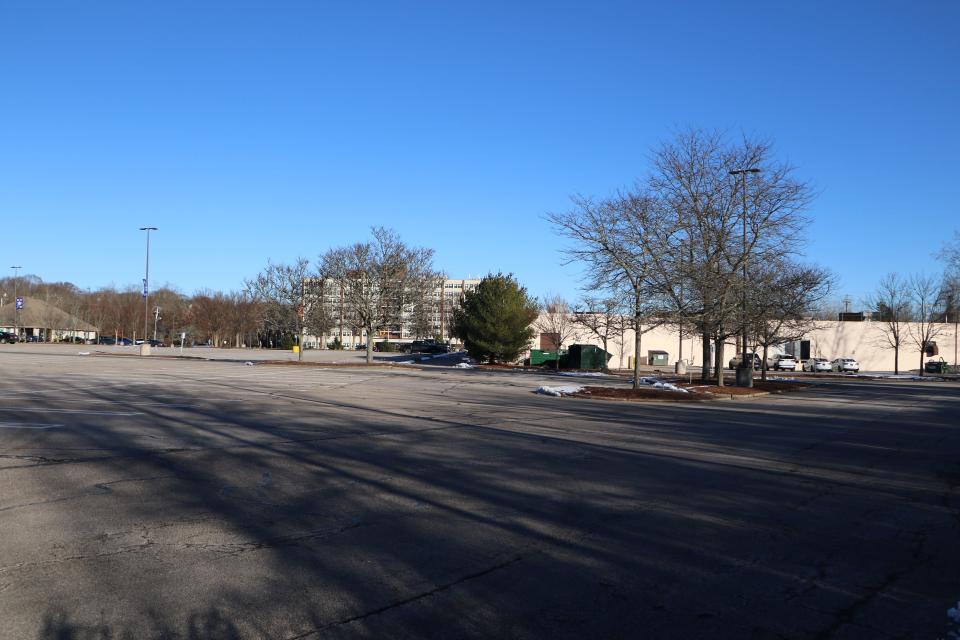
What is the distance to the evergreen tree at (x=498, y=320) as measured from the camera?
55.3 metres

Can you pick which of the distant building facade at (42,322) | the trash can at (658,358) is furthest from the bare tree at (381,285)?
the distant building facade at (42,322)

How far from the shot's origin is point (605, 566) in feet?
21.2

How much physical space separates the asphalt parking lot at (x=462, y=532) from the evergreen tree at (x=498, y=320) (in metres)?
38.9

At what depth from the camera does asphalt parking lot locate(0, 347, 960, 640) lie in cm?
523

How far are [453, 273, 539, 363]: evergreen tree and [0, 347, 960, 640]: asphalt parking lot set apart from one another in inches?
1530

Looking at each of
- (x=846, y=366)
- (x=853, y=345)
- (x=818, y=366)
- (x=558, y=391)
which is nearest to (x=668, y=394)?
(x=558, y=391)

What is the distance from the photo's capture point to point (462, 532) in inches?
294

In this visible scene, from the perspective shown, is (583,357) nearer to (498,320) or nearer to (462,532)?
(498,320)

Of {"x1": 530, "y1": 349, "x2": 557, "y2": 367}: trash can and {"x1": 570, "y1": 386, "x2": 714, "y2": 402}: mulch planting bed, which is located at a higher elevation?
{"x1": 530, "y1": 349, "x2": 557, "y2": 367}: trash can

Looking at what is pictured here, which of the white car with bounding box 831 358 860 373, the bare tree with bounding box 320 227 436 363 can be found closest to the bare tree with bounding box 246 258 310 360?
the bare tree with bounding box 320 227 436 363

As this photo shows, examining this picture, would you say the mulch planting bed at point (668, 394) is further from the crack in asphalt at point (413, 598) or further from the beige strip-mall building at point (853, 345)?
the beige strip-mall building at point (853, 345)

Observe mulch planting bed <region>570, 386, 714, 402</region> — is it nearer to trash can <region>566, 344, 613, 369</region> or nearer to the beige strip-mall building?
trash can <region>566, 344, 613, 369</region>

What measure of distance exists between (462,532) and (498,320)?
48.0 metres

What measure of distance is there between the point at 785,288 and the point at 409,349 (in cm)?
6007
